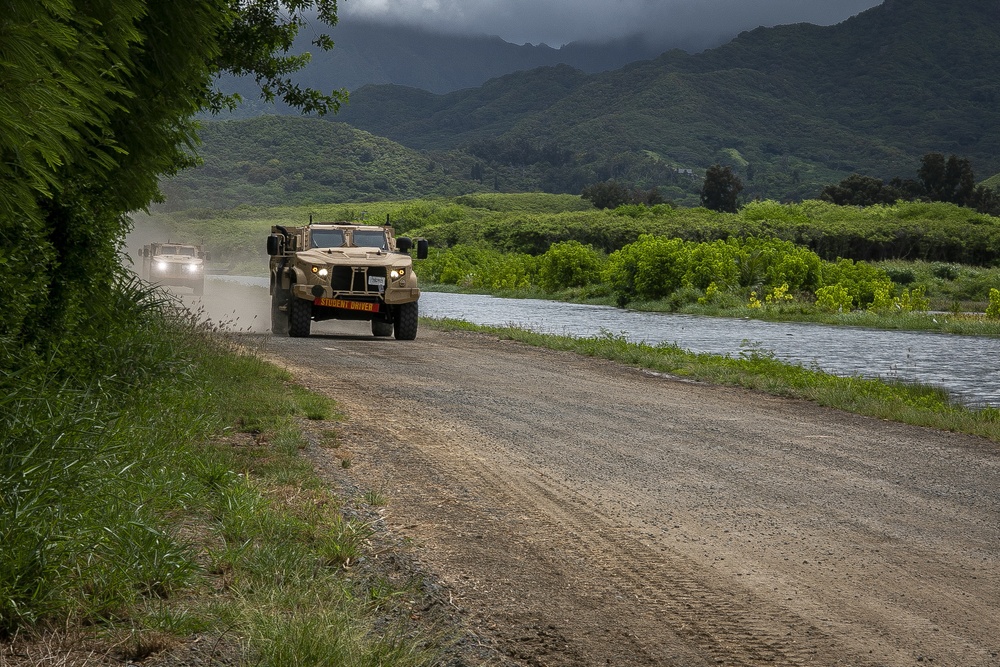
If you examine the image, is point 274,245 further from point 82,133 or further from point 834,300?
point 834,300

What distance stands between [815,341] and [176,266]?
23.7 m

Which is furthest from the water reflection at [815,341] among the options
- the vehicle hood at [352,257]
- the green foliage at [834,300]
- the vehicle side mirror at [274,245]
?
the vehicle side mirror at [274,245]

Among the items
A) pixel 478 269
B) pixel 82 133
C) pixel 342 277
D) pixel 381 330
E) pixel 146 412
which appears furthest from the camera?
pixel 478 269

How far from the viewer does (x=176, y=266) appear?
3947 cm

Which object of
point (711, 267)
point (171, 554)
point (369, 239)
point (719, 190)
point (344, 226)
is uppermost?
point (719, 190)

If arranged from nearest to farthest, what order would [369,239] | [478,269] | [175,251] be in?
[369,239] → [175,251] → [478,269]

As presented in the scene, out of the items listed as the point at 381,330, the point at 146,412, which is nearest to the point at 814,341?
the point at 381,330

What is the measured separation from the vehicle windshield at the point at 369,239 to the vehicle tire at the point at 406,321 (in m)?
1.40

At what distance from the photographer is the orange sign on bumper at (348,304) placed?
68.2ft

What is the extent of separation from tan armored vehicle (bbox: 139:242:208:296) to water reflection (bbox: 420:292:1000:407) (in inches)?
364

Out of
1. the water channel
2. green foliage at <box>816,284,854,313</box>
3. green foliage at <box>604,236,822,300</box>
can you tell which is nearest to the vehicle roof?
the water channel

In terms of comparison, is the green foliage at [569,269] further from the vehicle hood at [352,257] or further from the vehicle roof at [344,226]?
the vehicle hood at [352,257]

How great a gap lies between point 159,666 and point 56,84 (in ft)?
6.62

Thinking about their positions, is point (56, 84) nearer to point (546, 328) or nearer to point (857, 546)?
point (857, 546)
